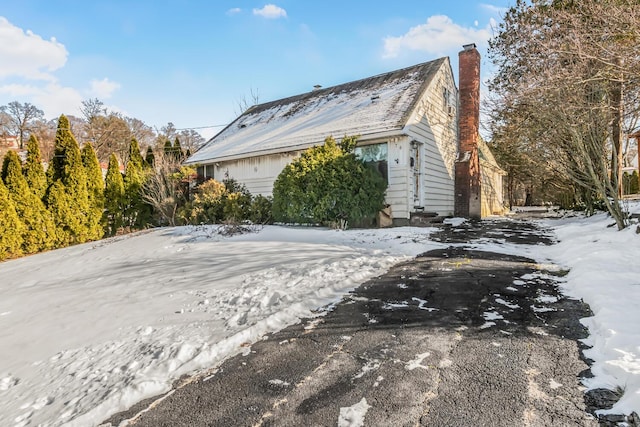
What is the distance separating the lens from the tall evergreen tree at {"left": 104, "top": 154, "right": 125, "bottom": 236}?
13258 mm

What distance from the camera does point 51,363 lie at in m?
2.67

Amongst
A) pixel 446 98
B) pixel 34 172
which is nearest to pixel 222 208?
pixel 34 172

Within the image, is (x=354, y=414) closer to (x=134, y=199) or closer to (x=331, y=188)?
(x=331, y=188)

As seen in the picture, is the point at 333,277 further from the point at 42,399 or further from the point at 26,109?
the point at 26,109

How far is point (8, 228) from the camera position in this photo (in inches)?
388

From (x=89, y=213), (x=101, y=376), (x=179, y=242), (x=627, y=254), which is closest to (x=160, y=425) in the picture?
(x=101, y=376)

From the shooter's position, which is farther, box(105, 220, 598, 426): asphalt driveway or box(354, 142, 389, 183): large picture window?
box(354, 142, 389, 183): large picture window

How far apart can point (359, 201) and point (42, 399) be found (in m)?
8.01

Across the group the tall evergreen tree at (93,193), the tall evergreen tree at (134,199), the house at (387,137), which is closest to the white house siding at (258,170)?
the house at (387,137)

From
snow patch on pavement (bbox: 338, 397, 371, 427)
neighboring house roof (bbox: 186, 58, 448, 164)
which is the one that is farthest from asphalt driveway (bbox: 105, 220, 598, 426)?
neighboring house roof (bbox: 186, 58, 448, 164)

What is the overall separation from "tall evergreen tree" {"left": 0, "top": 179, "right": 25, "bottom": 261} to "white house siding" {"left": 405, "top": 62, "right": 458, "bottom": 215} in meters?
12.4

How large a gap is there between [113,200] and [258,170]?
6.09 meters

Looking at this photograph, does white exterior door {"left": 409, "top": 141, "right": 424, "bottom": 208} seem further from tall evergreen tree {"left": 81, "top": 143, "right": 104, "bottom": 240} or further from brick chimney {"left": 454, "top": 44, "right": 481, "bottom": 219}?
tall evergreen tree {"left": 81, "top": 143, "right": 104, "bottom": 240}

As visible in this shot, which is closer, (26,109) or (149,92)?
(149,92)
